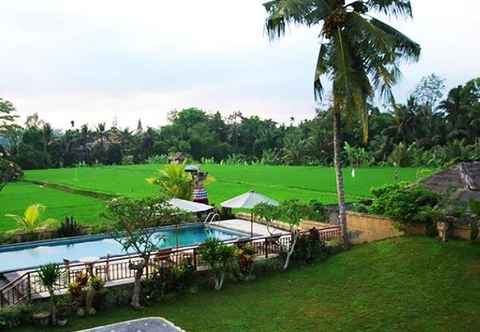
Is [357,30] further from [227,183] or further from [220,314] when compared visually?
[227,183]

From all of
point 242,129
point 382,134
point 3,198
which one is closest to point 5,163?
point 3,198

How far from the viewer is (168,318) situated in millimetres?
9055

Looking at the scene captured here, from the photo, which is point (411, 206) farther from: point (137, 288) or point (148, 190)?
point (148, 190)

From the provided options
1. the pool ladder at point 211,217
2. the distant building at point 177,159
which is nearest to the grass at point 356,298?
the pool ladder at point 211,217

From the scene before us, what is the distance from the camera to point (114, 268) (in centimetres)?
1170

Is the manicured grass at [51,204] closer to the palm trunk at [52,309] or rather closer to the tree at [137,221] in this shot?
the tree at [137,221]

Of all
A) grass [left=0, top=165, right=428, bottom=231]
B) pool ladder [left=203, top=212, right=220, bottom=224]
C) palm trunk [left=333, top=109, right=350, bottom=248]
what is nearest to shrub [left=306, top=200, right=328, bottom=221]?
palm trunk [left=333, top=109, right=350, bottom=248]

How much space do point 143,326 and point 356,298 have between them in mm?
4315

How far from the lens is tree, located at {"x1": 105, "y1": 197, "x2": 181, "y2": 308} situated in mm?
9898

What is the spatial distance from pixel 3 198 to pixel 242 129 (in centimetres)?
5055

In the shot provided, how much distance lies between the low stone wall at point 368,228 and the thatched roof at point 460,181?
84.1 inches

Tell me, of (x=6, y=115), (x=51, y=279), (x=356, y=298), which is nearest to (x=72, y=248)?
(x=51, y=279)

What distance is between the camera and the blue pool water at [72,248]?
15.0 m

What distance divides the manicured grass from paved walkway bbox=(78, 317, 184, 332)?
1237 cm
